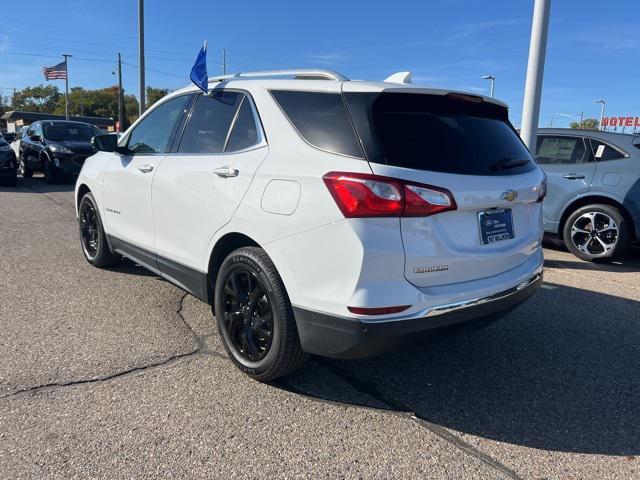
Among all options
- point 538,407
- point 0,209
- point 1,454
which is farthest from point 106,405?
point 0,209

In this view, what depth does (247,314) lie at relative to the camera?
3.12 meters

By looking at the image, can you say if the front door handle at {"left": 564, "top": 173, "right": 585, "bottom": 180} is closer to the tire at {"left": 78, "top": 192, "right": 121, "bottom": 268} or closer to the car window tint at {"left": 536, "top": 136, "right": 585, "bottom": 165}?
the car window tint at {"left": 536, "top": 136, "right": 585, "bottom": 165}

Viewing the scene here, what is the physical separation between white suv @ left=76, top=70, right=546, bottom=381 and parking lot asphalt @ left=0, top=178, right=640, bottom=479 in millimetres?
388

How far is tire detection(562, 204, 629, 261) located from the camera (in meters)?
6.44

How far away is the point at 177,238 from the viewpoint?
3672 mm

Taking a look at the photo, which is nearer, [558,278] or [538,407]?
[538,407]

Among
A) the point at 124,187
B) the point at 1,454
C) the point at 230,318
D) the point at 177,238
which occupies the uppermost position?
the point at 124,187

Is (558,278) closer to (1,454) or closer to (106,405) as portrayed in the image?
(106,405)

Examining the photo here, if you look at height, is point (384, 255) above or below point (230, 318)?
above

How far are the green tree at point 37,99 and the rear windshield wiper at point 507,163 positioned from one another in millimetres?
123901

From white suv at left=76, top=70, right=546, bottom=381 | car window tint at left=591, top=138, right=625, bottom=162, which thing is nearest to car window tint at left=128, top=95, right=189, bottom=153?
white suv at left=76, top=70, right=546, bottom=381

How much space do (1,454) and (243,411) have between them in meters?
1.15

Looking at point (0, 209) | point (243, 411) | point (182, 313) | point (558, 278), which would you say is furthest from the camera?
point (0, 209)

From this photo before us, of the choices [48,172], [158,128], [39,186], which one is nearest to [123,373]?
[158,128]
